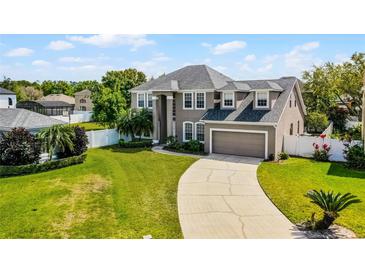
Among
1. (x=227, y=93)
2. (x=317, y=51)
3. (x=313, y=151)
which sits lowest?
(x=313, y=151)

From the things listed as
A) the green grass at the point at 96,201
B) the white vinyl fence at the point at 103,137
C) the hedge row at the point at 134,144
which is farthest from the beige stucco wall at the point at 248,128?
the white vinyl fence at the point at 103,137

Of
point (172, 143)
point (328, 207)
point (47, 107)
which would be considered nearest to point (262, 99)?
point (172, 143)

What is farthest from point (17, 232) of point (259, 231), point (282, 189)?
point (282, 189)

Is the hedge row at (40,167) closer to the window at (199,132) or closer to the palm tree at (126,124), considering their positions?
the palm tree at (126,124)

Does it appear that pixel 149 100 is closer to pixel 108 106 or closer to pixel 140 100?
pixel 140 100

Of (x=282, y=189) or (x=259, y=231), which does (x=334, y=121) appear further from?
(x=259, y=231)
